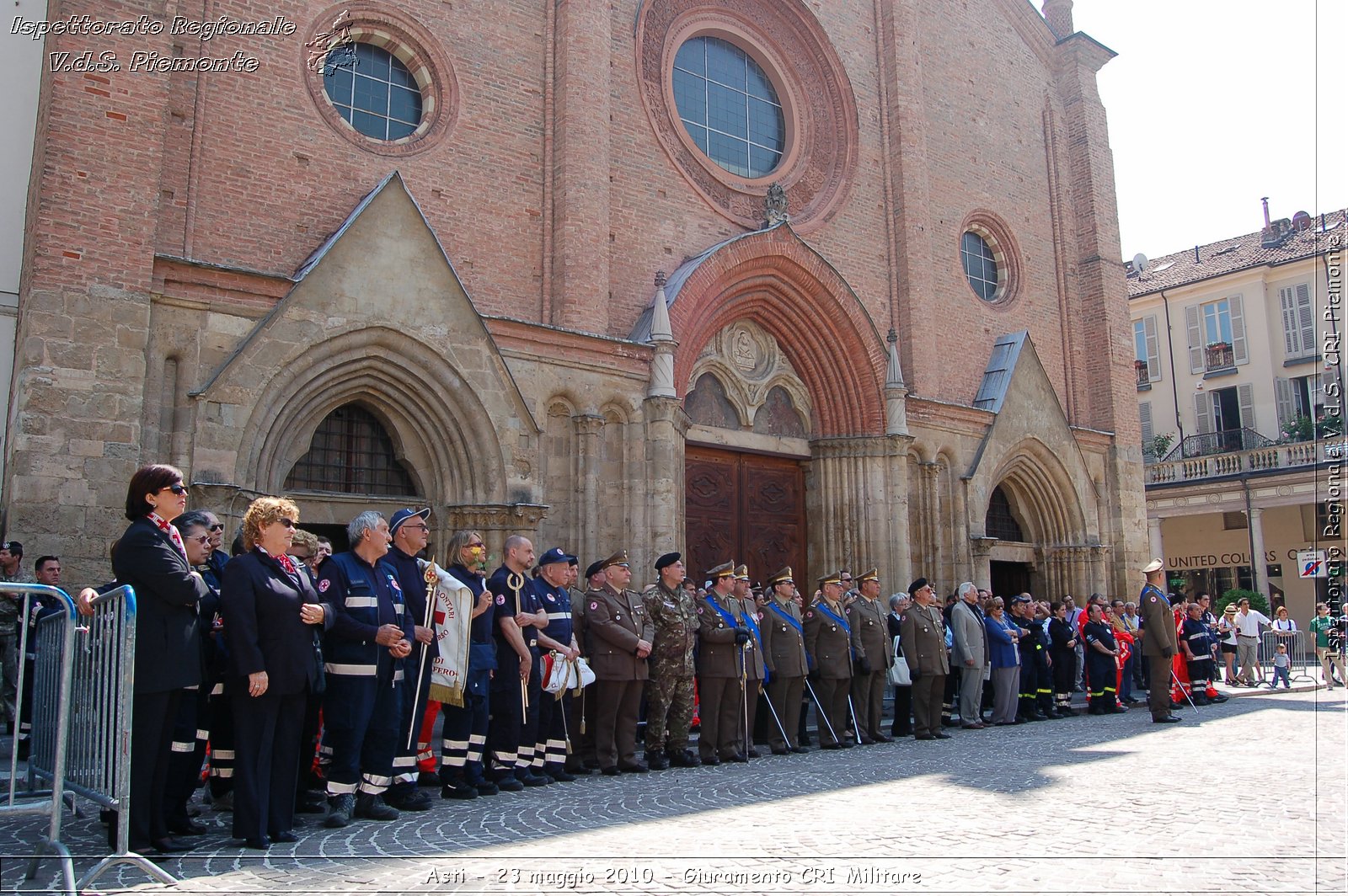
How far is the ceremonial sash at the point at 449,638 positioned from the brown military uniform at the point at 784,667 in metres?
4.24

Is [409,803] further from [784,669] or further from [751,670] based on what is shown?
[784,669]

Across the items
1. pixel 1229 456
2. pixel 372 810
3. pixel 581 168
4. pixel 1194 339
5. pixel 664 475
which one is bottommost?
pixel 372 810

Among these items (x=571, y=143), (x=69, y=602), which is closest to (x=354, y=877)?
(x=69, y=602)

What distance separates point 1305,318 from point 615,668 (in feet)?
104

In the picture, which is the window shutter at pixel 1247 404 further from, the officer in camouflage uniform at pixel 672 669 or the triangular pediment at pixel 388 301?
the officer in camouflage uniform at pixel 672 669

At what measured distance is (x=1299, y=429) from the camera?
30891 millimetres

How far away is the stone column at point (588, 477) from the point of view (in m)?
12.4

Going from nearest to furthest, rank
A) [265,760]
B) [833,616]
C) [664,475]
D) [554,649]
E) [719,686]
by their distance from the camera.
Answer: [265,760] < [554,649] < [719,686] < [833,616] < [664,475]

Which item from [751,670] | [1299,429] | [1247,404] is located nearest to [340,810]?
[751,670]

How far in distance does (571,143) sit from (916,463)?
293 inches

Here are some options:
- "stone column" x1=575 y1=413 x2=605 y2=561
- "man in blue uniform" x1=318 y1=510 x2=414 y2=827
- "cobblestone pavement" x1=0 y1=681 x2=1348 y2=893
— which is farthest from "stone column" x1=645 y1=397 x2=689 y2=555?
"man in blue uniform" x1=318 y1=510 x2=414 y2=827

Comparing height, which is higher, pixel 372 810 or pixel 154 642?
pixel 154 642

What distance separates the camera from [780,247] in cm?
1527

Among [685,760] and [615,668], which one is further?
[685,760]
